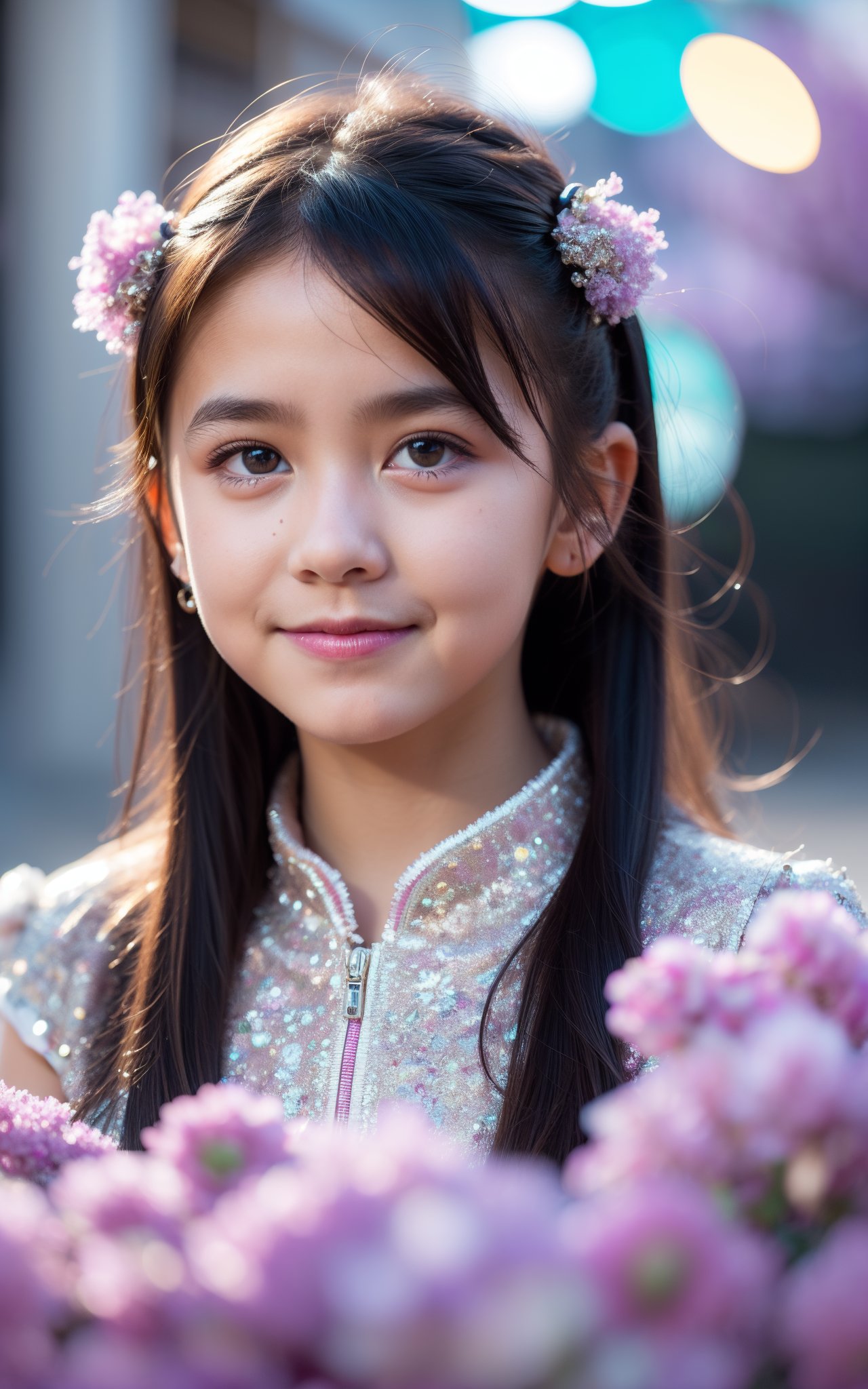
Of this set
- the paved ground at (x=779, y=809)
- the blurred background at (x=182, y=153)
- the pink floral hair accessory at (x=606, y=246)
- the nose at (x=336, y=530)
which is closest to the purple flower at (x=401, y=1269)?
the nose at (x=336, y=530)

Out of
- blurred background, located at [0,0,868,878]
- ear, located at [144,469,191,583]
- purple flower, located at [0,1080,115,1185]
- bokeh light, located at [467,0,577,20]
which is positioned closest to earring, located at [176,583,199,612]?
ear, located at [144,469,191,583]

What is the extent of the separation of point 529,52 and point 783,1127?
5.65 meters

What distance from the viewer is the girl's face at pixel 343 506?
122 centimetres

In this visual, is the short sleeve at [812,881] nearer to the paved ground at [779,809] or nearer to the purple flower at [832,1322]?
the purple flower at [832,1322]

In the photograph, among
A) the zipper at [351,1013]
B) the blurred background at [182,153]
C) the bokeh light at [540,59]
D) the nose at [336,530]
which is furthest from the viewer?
the bokeh light at [540,59]

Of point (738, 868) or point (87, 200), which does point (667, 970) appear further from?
point (87, 200)

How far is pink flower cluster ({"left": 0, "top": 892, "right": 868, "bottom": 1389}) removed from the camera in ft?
1.11

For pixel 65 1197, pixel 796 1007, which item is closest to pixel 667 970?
pixel 796 1007

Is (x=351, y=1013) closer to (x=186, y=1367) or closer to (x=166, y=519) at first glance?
(x=166, y=519)

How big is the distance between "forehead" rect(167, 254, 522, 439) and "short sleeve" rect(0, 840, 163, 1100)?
0.57 meters

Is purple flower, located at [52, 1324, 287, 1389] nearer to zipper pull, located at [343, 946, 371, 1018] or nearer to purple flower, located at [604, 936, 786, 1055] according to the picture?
purple flower, located at [604, 936, 786, 1055]

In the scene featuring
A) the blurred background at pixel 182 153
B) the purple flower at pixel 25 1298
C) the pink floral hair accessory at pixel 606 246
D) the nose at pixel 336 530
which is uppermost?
the blurred background at pixel 182 153

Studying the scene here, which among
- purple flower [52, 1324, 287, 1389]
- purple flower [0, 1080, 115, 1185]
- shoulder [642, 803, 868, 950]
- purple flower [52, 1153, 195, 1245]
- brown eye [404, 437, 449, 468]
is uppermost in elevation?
brown eye [404, 437, 449, 468]

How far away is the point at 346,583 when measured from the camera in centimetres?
123
